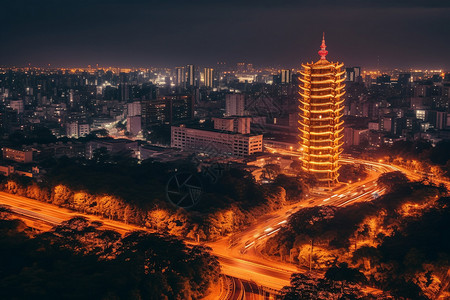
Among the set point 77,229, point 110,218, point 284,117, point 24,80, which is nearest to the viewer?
point 77,229

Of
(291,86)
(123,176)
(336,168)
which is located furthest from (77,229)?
(291,86)

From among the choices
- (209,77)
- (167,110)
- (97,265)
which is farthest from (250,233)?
(209,77)

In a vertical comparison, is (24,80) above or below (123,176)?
above

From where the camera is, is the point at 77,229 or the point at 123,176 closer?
the point at 77,229

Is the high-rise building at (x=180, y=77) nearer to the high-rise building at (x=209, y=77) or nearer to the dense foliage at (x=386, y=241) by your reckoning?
the high-rise building at (x=209, y=77)

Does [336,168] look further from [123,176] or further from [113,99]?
[113,99]

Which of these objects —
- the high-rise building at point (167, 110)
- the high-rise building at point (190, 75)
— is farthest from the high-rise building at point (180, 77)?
the high-rise building at point (167, 110)

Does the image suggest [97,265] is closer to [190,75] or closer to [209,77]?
[190,75]
